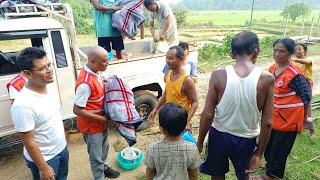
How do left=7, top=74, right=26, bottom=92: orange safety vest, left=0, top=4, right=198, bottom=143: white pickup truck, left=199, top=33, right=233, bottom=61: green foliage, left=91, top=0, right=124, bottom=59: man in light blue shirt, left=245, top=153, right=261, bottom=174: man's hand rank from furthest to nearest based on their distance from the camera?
1. left=199, top=33, right=233, bottom=61: green foliage
2. left=91, top=0, right=124, bottom=59: man in light blue shirt
3. left=0, top=4, right=198, bottom=143: white pickup truck
4. left=7, top=74, right=26, bottom=92: orange safety vest
5. left=245, top=153, right=261, bottom=174: man's hand

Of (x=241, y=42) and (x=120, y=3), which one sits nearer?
(x=241, y=42)

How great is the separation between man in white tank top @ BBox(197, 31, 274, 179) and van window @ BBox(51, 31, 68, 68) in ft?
7.27

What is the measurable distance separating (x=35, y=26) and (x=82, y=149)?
200cm

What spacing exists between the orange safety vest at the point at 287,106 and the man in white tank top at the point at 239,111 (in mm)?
730

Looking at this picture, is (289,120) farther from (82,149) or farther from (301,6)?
(301,6)

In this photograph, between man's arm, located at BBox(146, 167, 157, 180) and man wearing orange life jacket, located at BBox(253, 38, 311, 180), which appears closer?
man's arm, located at BBox(146, 167, 157, 180)

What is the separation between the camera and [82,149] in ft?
13.1

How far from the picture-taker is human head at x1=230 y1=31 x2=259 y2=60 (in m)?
1.92

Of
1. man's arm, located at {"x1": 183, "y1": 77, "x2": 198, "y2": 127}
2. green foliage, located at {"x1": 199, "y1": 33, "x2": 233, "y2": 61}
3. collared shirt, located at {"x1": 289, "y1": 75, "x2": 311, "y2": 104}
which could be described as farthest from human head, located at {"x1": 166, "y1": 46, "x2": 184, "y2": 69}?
green foliage, located at {"x1": 199, "y1": 33, "x2": 233, "y2": 61}

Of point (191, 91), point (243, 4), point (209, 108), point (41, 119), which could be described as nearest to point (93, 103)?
point (41, 119)

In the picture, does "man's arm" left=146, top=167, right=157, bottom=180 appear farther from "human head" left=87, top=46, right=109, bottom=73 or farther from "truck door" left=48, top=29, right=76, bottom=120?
"truck door" left=48, top=29, right=76, bottom=120

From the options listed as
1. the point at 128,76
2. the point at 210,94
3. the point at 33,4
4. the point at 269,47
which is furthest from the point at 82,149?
the point at 269,47

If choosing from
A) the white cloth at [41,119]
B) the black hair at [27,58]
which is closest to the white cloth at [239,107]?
the white cloth at [41,119]

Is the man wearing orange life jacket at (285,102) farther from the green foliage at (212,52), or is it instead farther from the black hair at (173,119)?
the green foliage at (212,52)
